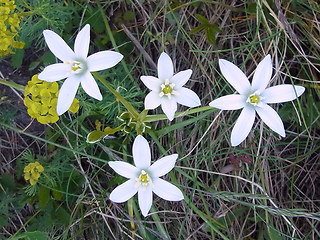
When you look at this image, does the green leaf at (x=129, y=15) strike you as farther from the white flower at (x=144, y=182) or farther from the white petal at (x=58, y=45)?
the white flower at (x=144, y=182)

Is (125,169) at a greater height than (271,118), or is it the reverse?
(271,118)

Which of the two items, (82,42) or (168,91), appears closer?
(82,42)

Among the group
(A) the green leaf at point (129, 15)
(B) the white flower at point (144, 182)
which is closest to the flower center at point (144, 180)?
(B) the white flower at point (144, 182)

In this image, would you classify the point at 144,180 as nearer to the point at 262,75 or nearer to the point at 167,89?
the point at 167,89

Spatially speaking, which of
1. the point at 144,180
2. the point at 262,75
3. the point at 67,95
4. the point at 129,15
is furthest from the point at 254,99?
the point at 129,15

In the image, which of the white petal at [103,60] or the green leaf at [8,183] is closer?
the white petal at [103,60]

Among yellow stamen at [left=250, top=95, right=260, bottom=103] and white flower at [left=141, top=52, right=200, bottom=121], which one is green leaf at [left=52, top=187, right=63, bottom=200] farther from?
yellow stamen at [left=250, top=95, right=260, bottom=103]

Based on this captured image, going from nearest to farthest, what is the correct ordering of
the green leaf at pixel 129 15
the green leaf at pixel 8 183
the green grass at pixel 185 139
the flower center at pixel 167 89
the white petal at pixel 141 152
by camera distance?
the white petal at pixel 141 152, the flower center at pixel 167 89, the green grass at pixel 185 139, the green leaf at pixel 129 15, the green leaf at pixel 8 183

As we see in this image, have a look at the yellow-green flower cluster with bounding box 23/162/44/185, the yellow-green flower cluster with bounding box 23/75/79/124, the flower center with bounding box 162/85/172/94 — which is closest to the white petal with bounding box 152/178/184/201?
the flower center with bounding box 162/85/172/94

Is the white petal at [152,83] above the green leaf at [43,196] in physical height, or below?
above
